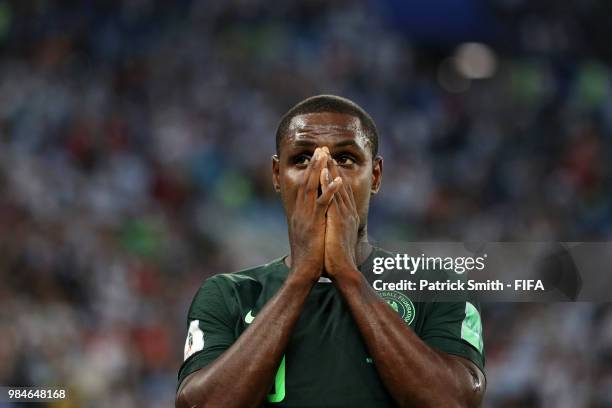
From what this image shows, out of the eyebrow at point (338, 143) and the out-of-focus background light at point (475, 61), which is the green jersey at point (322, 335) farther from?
the out-of-focus background light at point (475, 61)

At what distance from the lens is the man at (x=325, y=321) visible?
2596 mm

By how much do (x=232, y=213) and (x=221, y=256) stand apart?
0.62m

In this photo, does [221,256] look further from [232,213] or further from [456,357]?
[456,357]

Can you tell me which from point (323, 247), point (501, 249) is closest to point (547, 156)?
point (501, 249)

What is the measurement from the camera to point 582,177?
946 centimetres

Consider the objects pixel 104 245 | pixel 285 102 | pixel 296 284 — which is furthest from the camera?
pixel 285 102

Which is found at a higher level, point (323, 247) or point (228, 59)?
point (228, 59)

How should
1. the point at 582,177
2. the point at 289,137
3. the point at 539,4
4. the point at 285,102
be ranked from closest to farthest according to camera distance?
1. the point at 289,137
2. the point at 582,177
3. the point at 285,102
4. the point at 539,4

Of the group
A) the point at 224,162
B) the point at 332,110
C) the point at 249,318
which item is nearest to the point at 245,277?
the point at 249,318

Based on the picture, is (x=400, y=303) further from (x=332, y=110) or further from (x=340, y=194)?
(x=332, y=110)

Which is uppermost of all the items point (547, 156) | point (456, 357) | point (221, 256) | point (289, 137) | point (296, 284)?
point (547, 156)

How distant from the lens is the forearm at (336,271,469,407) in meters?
2.58

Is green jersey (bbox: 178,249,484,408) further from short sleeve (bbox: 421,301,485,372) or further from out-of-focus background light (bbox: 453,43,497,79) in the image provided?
out-of-focus background light (bbox: 453,43,497,79)

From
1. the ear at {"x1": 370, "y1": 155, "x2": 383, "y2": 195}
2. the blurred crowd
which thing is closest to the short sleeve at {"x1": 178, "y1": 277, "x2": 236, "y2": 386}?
the ear at {"x1": 370, "y1": 155, "x2": 383, "y2": 195}
